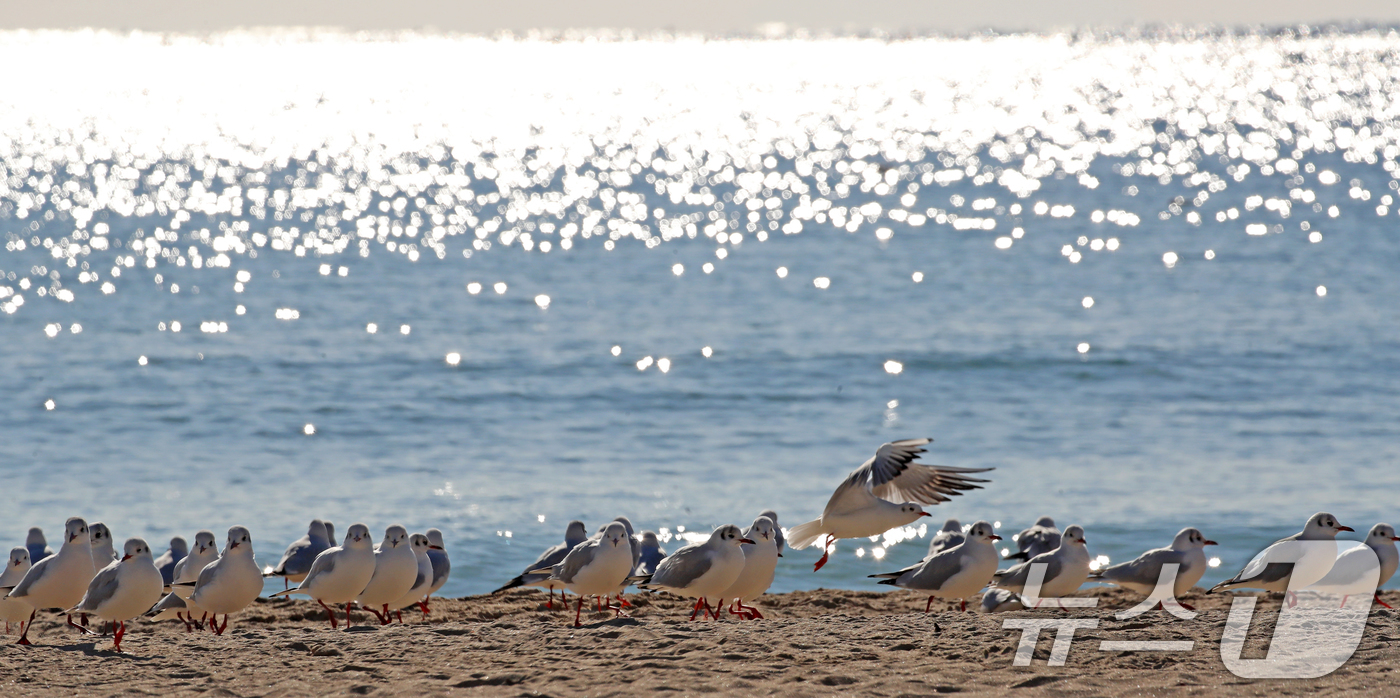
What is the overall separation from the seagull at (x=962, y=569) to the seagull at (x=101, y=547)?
223 inches

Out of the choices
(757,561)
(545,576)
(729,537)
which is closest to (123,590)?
(545,576)

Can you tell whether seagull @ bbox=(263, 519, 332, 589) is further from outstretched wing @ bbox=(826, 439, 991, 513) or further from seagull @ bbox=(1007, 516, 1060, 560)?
seagull @ bbox=(1007, 516, 1060, 560)

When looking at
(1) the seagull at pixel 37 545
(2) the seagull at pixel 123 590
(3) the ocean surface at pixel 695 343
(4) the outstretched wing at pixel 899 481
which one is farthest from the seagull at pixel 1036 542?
(1) the seagull at pixel 37 545

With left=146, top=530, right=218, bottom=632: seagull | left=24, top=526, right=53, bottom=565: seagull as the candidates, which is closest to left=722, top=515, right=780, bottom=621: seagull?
left=146, top=530, right=218, bottom=632: seagull

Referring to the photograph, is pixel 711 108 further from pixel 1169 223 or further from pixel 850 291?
pixel 850 291

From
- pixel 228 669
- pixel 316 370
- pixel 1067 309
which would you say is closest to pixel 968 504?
pixel 228 669

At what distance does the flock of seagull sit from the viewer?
10.3m

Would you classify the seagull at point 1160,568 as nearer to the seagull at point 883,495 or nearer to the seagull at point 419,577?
the seagull at point 883,495

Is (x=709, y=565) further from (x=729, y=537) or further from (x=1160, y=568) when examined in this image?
(x=1160, y=568)

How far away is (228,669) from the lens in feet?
29.7

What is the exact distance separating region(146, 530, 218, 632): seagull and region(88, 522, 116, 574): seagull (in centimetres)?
49

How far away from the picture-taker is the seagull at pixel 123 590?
989 cm

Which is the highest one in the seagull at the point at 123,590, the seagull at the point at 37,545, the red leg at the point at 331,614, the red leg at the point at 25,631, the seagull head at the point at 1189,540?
the seagull head at the point at 1189,540

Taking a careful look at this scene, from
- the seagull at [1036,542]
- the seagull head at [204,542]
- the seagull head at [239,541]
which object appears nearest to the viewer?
the seagull head at [239,541]
